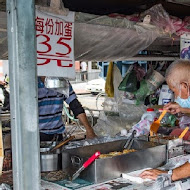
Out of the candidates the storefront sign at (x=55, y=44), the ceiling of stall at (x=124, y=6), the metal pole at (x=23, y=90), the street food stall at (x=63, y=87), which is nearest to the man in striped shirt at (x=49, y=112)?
the street food stall at (x=63, y=87)

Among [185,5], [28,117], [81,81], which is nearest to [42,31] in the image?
[28,117]

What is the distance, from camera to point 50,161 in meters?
2.04

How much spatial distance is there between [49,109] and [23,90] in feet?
5.82

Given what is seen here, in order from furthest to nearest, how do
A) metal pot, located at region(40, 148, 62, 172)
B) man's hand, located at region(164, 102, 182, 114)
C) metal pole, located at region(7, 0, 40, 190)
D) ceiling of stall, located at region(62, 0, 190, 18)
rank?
ceiling of stall, located at region(62, 0, 190, 18)
man's hand, located at region(164, 102, 182, 114)
metal pot, located at region(40, 148, 62, 172)
metal pole, located at region(7, 0, 40, 190)

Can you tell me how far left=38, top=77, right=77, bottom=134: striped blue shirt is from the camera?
3137 millimetres

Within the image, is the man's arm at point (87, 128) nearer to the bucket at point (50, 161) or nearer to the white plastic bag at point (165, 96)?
the bucket at point (50, 161)

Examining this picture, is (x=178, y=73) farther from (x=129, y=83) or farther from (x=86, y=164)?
(x=129, y=83)

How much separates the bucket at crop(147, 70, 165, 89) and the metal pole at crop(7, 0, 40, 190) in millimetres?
3865

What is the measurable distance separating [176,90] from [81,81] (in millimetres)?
18151

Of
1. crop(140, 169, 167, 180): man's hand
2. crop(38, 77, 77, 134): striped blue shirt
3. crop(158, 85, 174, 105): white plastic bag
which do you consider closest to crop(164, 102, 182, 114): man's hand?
crop(140, 169, 167, 180): man's hand

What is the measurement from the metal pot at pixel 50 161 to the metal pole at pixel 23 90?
0.54 metres

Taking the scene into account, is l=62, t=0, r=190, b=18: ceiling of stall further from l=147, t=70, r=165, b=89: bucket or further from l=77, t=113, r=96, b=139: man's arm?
l=147, t=70, r=165, b=89: bucket

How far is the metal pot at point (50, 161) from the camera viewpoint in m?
2.03

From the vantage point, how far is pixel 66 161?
2.01m
